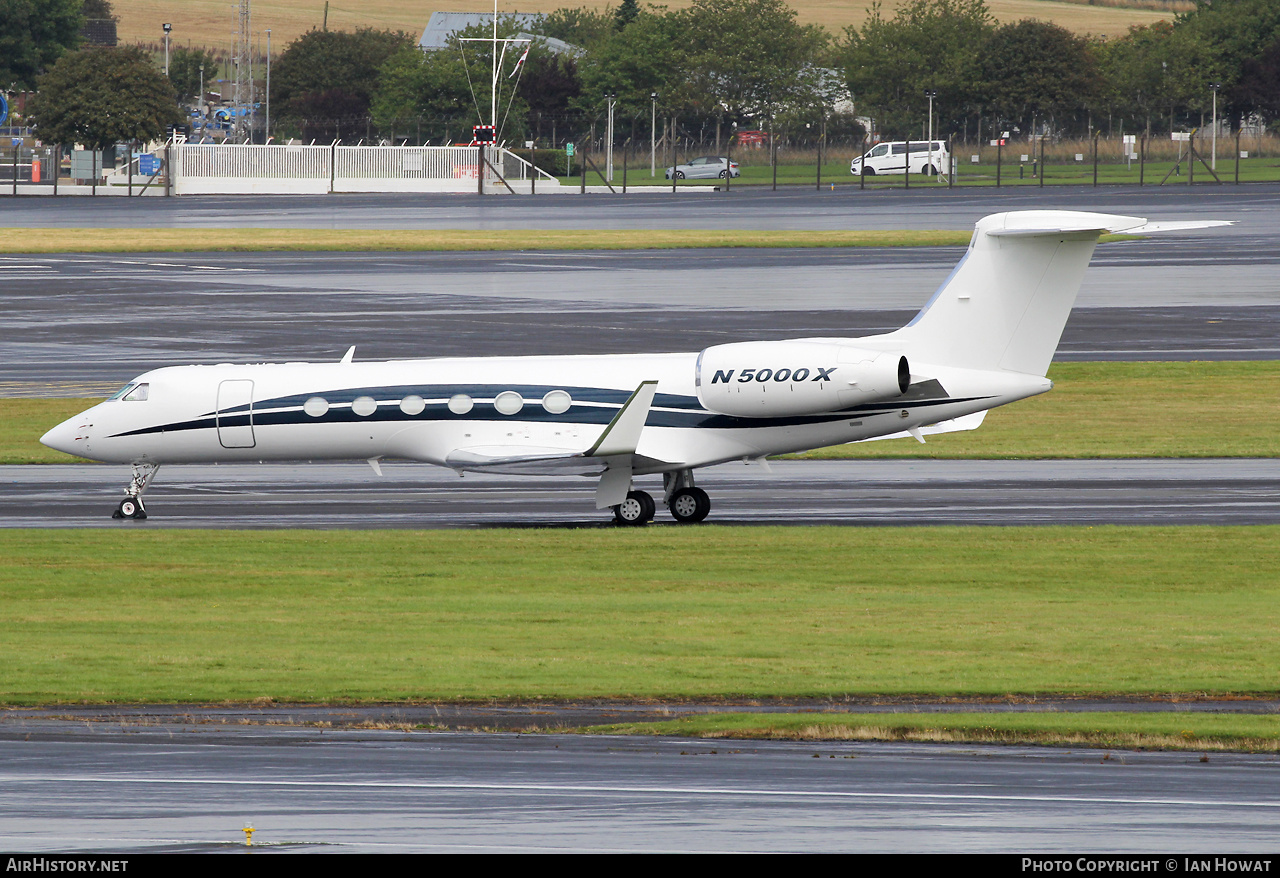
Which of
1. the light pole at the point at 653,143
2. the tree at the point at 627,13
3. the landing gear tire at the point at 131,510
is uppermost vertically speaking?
the tree at the point at 627,13

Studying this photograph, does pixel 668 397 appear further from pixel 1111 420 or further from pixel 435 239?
pixel 435 239

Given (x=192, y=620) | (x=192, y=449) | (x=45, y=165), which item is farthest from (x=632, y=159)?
(x=192, y=620)

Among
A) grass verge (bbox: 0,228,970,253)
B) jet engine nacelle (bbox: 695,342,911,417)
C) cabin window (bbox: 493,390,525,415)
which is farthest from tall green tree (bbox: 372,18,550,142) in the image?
jet engine nacelle (bbox: 695,342,911,417)

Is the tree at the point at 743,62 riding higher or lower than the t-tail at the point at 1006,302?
higher

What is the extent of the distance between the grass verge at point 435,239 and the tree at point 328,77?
3026 inches

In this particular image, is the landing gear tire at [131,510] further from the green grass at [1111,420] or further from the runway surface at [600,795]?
the runway surface at [600,795]

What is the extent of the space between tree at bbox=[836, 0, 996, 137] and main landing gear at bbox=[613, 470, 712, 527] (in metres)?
112

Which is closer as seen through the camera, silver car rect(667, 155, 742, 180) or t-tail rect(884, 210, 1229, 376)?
t-tail rect(884, 210, 1229, 376)

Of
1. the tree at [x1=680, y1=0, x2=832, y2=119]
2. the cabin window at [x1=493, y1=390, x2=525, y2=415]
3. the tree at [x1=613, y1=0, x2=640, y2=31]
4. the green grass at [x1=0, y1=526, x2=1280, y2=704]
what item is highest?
the tree at [x1=613, y1=0, x2=640, y2=31]

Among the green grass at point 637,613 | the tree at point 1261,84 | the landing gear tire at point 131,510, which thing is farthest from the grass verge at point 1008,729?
the tree at point 1261,84

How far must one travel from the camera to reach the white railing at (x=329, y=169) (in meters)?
115

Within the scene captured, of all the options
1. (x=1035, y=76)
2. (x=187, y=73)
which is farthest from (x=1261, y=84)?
(x=187, y=73)

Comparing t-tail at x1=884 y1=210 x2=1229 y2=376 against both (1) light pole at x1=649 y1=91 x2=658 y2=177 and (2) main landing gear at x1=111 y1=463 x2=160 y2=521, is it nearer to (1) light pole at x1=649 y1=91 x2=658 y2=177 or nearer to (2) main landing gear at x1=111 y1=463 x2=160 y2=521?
(2) main landing gear at x1=111 y1=463 x2=160 y2=521

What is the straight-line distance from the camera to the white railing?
11488cm
